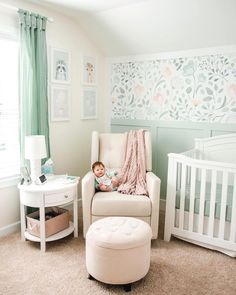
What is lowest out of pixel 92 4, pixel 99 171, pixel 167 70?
Result: pixel 99 171

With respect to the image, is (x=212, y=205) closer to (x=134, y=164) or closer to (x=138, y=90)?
(x=134, y=164)

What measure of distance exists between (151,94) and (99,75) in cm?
76

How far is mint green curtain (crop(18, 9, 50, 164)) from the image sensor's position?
9.22ft

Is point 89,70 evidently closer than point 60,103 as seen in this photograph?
No

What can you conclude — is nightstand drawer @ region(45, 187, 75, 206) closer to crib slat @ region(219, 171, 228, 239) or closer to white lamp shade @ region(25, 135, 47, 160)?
Answer: white lamp shade @ region(25, 135, 47, 160)

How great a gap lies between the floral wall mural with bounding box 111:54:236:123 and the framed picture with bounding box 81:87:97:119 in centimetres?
27

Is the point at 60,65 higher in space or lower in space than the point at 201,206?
higher

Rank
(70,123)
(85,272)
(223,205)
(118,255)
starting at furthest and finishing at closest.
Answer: (70,123) < (223,205) < (85,272) < (118,255)

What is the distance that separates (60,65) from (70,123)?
674 millimetres

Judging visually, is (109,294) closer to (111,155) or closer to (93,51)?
(111,155)

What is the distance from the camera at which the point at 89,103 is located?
3775 millimetres

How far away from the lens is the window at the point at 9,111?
2865 mm

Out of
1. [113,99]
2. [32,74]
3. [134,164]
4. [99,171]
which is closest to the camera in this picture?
[32,74]

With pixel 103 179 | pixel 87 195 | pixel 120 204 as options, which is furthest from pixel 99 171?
pixel 120 204
